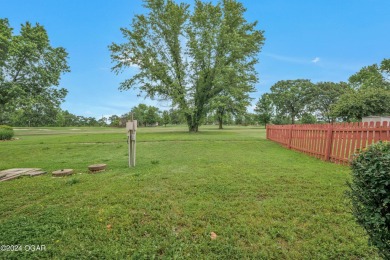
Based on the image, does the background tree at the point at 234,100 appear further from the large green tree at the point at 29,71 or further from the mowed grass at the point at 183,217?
the large green tree at the point at 29,71

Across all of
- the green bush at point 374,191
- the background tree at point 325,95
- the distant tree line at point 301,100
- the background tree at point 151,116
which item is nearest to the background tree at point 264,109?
the distant tree line at point 301,100

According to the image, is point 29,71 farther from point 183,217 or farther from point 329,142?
point 329,142

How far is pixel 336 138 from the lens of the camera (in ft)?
20.4

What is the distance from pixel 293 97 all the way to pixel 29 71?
1792 inches

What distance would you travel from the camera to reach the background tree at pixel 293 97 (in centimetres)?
4512

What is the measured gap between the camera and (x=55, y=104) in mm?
22859

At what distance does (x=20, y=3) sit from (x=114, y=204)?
12894mm

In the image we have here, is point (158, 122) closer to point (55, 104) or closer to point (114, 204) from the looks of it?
point (55, 104)

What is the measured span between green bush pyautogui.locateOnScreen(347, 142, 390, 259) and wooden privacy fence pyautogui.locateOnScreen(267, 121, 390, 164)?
288 cm

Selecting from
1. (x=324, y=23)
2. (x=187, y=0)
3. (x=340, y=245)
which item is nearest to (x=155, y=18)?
(x=187, y=0)

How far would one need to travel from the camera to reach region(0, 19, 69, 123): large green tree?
62.1 ft

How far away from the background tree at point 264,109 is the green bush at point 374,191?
1828 inches

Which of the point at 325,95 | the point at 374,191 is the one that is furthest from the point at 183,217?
the point at 325,95

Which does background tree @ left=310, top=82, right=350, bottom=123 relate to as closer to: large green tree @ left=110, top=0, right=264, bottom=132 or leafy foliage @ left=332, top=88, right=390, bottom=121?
leafy foliage @ left=332, top=88, right=390, bottom=121
